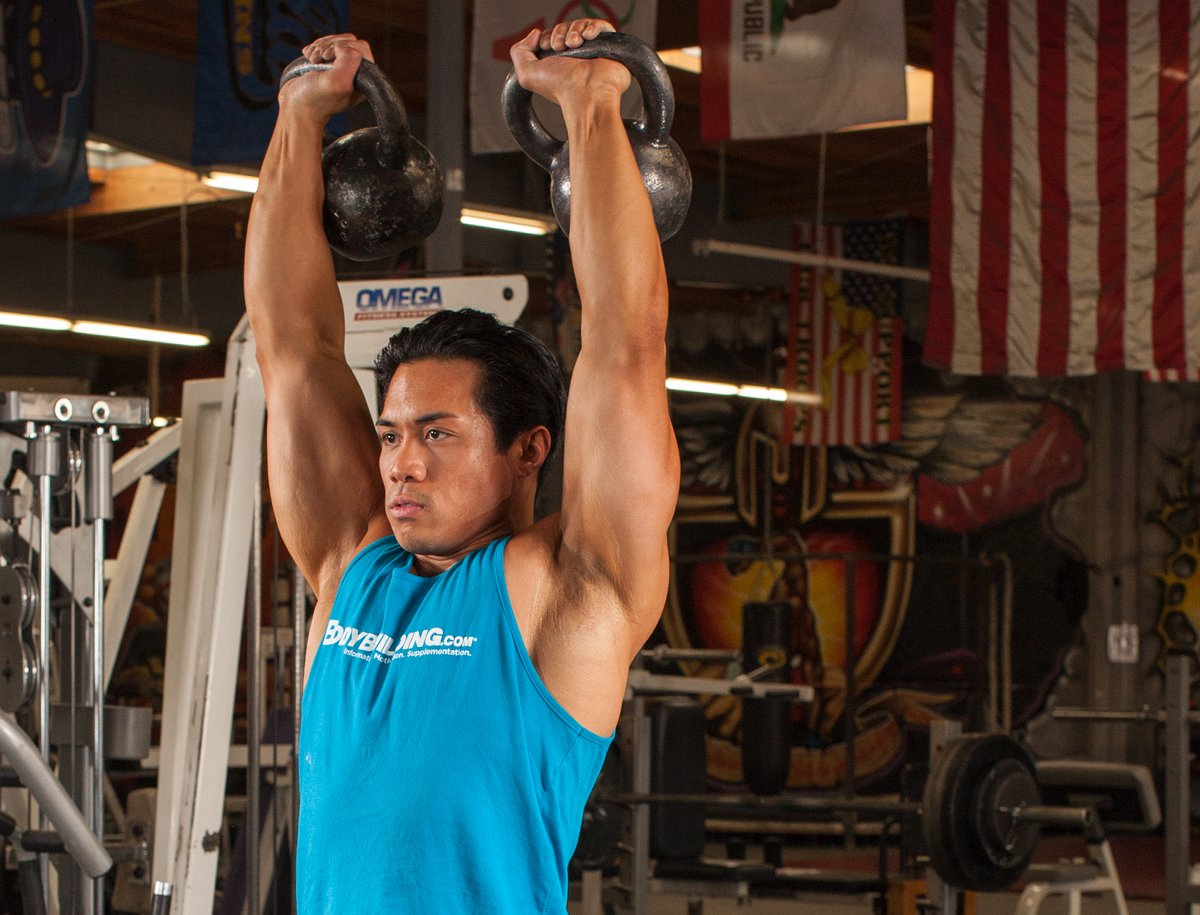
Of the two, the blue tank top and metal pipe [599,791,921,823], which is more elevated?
the blue tank top

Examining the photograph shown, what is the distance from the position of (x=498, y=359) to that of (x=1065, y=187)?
4101 millimetres

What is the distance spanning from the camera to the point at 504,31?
16.4ft

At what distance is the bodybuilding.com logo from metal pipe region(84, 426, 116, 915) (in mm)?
1546

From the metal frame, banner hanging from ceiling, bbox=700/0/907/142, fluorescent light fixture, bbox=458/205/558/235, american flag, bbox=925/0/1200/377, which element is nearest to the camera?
the metal frame

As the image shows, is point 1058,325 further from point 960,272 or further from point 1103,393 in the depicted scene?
point 1103,393

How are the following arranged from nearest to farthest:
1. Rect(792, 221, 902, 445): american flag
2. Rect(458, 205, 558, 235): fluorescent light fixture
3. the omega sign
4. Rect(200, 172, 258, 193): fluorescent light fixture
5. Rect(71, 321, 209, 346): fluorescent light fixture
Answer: the omega sign < Rect(200, 172, 258, 193): fluorescent light fixture < Rect(458, 205, 558, 235): fluorescent light fixture < Rect(71, 321, 209, 346): fluorescent light fixture < Rect(792, 221, 902, 445): american flag

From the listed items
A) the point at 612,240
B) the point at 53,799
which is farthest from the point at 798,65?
the point at 612,240

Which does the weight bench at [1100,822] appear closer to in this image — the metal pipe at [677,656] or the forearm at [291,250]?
the metal pipe at [677,656]

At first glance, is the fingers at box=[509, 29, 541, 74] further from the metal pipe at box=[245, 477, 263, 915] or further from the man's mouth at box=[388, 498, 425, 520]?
the metal pipe at box=[245, 477, 263, 915]

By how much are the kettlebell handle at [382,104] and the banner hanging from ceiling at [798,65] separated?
11.0 feet

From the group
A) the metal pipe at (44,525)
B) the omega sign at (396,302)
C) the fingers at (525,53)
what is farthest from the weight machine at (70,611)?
the fingers at (525,53)

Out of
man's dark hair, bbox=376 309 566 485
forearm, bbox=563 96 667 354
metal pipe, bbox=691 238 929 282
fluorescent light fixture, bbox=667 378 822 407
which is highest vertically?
metal pipe, bbox=691 238 929 282

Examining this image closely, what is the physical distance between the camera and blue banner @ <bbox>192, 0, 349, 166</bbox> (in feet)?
17.3

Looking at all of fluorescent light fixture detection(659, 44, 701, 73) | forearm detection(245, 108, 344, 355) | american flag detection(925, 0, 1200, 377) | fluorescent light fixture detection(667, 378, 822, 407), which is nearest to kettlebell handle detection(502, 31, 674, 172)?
Result: forearm detection(245, 108, 344, 355)
